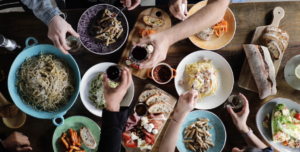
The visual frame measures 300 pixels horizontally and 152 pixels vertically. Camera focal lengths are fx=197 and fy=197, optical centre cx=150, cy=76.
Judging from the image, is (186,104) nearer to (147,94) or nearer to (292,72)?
(147,94)

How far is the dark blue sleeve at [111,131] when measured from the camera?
1.66 m

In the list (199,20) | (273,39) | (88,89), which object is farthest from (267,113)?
(88,89)

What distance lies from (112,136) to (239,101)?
4.83 ft

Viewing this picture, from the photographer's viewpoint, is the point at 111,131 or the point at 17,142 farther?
the point at 17,142

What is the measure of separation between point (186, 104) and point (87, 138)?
1.16 meters

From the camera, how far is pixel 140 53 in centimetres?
197

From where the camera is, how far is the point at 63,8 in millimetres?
2332

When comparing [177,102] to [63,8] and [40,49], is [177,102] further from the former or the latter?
[63,8]

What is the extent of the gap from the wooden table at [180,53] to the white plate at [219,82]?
78 mm

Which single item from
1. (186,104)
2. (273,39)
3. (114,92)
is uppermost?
(273,39)

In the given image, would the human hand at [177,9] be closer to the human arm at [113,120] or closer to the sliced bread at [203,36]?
the sliced bread at [203,36]

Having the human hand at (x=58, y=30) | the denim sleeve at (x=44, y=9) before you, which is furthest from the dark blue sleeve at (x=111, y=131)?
the denim sleeve at (x=44, y=9)

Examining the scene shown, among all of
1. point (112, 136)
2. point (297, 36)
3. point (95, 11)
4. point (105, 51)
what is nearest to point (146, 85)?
point (105, 51)

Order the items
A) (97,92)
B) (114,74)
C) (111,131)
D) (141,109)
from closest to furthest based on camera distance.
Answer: (111,131) < (114,74) < (97,92) < (141,109)
